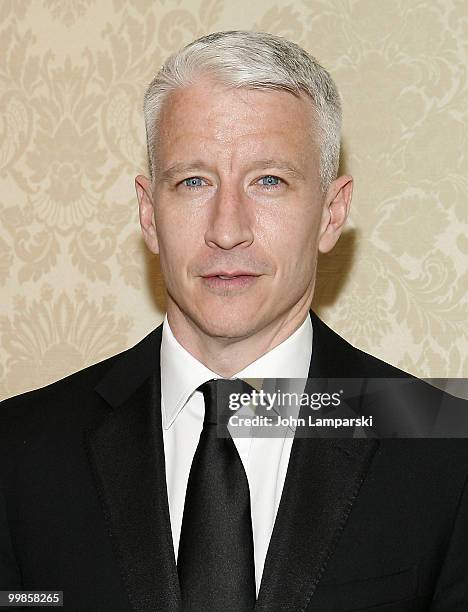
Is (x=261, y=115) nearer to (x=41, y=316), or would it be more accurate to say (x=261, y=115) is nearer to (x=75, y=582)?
(x=75, y=582)

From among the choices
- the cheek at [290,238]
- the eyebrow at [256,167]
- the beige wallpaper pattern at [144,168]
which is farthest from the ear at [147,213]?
the beige wallpaper pattern at [144,168]

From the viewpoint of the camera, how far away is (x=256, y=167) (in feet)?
5.34

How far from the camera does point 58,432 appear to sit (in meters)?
1.73

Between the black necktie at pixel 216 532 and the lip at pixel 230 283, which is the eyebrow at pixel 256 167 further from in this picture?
the black necktie at pixel 216 532

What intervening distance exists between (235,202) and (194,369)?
0.30m

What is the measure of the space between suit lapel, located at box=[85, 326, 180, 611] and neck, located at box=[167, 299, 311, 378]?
0.30ft

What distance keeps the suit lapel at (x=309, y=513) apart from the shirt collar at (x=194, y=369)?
0.31 ft

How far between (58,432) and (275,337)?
402 mm

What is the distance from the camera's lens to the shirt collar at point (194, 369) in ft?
5.59

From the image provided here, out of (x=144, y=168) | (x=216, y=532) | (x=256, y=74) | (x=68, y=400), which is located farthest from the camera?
(x=144, y=168)

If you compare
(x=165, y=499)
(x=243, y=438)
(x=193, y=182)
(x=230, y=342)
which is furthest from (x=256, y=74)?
(x=165, y=499)

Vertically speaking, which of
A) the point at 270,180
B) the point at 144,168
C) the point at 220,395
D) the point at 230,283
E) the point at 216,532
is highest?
the point at 144,168

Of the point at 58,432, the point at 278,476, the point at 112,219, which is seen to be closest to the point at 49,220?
the point at 112,219

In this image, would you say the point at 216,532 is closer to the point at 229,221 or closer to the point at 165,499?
the point at 165,499
